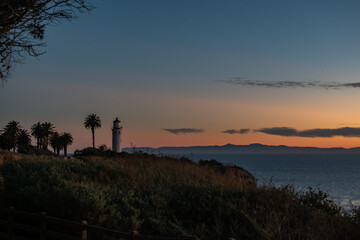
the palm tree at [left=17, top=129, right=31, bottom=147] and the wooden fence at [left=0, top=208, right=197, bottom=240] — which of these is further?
the palm tree at [left=17, top=129, right=31, bottom=147]

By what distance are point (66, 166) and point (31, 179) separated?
11.0ft

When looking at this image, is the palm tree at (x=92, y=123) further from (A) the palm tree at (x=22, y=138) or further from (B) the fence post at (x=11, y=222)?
(B) the fence post at (x=11, y=222)

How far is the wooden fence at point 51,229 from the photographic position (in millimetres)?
8357

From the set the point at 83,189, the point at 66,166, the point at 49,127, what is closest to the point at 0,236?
the point at 83,189

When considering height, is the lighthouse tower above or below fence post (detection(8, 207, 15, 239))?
above

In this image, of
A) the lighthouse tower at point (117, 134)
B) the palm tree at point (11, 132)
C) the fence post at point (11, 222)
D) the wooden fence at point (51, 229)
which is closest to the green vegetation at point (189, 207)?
the wooden fence at point (51, 229)

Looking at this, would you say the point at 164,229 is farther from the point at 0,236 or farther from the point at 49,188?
the point at 0,236

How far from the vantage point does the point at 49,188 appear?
1186 cm

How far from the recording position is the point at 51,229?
1110 centimetres

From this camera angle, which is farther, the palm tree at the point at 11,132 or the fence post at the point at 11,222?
the palm tree at the point at 11,132

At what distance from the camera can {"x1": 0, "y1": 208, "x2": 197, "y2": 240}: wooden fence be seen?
329 inches

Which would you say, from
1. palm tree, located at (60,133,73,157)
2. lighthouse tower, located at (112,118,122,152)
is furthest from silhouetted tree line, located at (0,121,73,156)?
lighthouse tower, located at (112,118,122,152)

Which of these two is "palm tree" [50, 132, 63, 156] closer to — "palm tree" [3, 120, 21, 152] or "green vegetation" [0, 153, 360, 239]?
"palm tree" [3, 120, 21, 152]

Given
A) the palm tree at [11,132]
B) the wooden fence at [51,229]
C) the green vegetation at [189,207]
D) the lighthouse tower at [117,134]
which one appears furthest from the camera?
the palm tree at [11,132]
